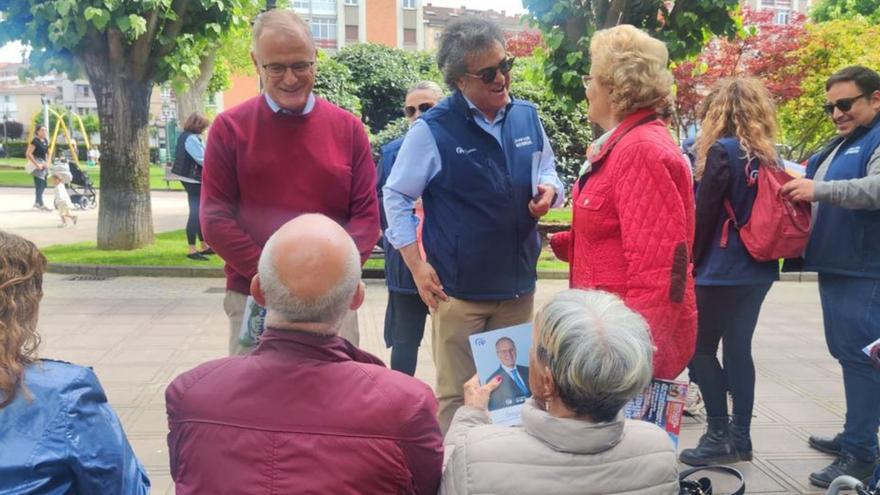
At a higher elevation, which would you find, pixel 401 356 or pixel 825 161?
pixel 825 161

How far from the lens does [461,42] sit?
121 inches

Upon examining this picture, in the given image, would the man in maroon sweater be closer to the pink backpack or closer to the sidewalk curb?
the pink backpack

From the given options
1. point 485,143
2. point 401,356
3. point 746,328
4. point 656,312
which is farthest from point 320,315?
point 746,328

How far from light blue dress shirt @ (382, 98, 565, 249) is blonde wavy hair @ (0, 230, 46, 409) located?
1417mm

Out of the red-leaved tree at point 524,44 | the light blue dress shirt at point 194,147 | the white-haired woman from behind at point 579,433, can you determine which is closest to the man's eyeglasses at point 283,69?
the white-haired woman from behind at point 579,433

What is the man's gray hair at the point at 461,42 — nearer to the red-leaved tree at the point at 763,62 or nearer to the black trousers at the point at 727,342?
the black trousers at the point at 727,342

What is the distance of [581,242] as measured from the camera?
269 centimetres

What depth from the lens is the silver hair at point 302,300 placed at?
182cm

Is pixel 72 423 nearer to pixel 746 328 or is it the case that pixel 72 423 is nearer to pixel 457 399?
pixel 457 399

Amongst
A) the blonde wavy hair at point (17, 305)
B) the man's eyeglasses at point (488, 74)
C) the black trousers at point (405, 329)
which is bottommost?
the black trousers at point (405, 329)

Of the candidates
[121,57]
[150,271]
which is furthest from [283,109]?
[121,57]

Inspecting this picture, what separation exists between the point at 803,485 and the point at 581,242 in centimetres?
206

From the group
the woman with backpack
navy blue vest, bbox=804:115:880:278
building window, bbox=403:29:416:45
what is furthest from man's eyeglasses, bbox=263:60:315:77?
building window, bbox=403:29:416:45

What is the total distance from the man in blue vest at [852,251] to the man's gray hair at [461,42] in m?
1.50
